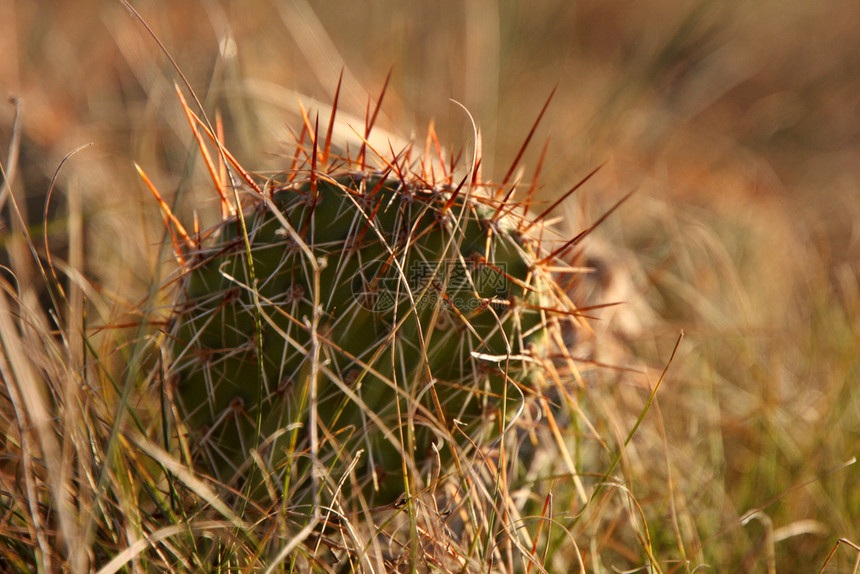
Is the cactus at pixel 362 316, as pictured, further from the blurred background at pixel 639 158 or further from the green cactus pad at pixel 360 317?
the blurred background at pixel 639 158

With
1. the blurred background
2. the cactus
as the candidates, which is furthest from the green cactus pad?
the blurred background

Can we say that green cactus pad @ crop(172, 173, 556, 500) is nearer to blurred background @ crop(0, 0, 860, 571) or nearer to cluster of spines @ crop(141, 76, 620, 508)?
cluster of spines @ crop(141, 76, 620, 508)

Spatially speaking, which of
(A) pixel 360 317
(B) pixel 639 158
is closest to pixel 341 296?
(A) pixel 360 317

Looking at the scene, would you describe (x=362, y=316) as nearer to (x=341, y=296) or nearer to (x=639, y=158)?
(x=341, y=296)

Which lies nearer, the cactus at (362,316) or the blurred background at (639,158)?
the cactus at (362,316)

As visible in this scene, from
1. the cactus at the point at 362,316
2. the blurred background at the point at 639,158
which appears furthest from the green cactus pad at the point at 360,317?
the blurred background at the point at 639,158
